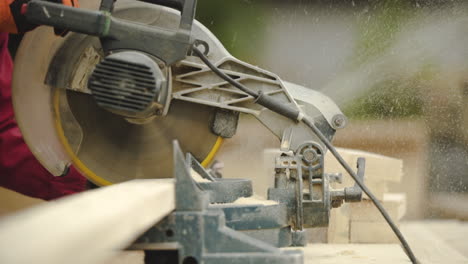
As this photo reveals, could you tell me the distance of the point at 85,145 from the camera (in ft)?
5.08

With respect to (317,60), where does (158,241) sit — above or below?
Result: below

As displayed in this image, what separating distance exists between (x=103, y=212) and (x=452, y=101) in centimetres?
328

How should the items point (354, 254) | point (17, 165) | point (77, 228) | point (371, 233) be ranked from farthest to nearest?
point (371, 233)
point (17, 165)
point (354, 254)
point (77, 228)

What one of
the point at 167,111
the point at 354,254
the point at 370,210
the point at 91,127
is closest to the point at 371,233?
the point at 370,210

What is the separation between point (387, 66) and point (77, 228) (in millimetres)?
2906

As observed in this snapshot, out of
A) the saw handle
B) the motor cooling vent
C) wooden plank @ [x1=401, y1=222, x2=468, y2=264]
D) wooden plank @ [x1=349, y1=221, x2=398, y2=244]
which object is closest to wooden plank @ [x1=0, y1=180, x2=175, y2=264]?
the motor cooling vent

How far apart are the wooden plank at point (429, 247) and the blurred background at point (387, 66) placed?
781mm

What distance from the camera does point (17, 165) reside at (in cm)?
213

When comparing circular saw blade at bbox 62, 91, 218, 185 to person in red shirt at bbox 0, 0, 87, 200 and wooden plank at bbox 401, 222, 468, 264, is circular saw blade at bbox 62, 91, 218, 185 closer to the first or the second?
person in red shirt at bbox 0, 0, 87, 200

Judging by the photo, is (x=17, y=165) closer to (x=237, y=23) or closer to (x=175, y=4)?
(x=175, y=4)

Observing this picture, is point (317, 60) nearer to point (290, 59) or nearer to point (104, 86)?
point (290, 59)

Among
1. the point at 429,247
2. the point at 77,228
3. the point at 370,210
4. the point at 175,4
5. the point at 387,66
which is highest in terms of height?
the point at 387,66

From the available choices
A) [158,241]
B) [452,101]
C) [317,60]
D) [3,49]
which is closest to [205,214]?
[158,241]

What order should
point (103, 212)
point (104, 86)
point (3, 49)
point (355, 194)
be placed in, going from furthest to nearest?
point (3, 49), point (355, 194), point (104, 86), point (103, 212)
